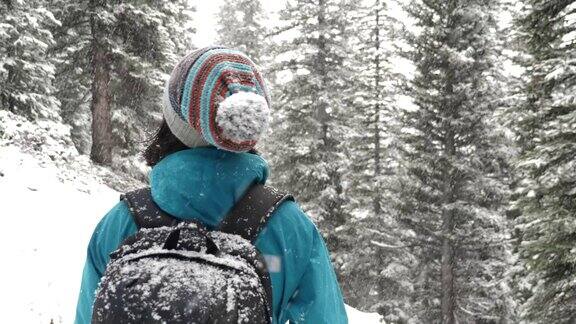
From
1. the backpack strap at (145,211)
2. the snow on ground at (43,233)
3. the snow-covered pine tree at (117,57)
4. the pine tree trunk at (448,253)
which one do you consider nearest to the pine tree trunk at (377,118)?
the pine tree trunk at (448,253)

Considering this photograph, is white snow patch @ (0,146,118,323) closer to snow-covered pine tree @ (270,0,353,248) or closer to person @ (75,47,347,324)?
person @ (75,47,347,324)

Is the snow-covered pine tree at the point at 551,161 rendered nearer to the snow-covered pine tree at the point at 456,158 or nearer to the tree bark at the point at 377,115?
the snow-covered pine tree at the point at 456,158

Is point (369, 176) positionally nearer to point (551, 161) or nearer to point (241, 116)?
point (551, 161)

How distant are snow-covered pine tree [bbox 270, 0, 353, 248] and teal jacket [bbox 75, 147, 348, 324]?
18764 mm

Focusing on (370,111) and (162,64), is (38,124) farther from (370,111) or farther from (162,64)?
(370,111)

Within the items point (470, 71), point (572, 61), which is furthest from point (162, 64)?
point (572, 61)

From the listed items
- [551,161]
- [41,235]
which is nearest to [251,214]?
[41,235]

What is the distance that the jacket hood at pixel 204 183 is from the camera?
165 centimetres

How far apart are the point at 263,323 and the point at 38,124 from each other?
43.9ft

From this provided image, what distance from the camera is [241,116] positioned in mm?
1555

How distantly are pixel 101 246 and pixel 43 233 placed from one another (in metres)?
7.86

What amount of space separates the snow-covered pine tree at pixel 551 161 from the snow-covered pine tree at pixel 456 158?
423cm

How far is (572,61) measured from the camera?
8148 millimetres

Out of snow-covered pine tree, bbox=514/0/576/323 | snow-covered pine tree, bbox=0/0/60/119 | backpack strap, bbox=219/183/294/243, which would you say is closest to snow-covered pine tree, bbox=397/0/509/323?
snow-covered pine tree, bbox=514/0/576/323
